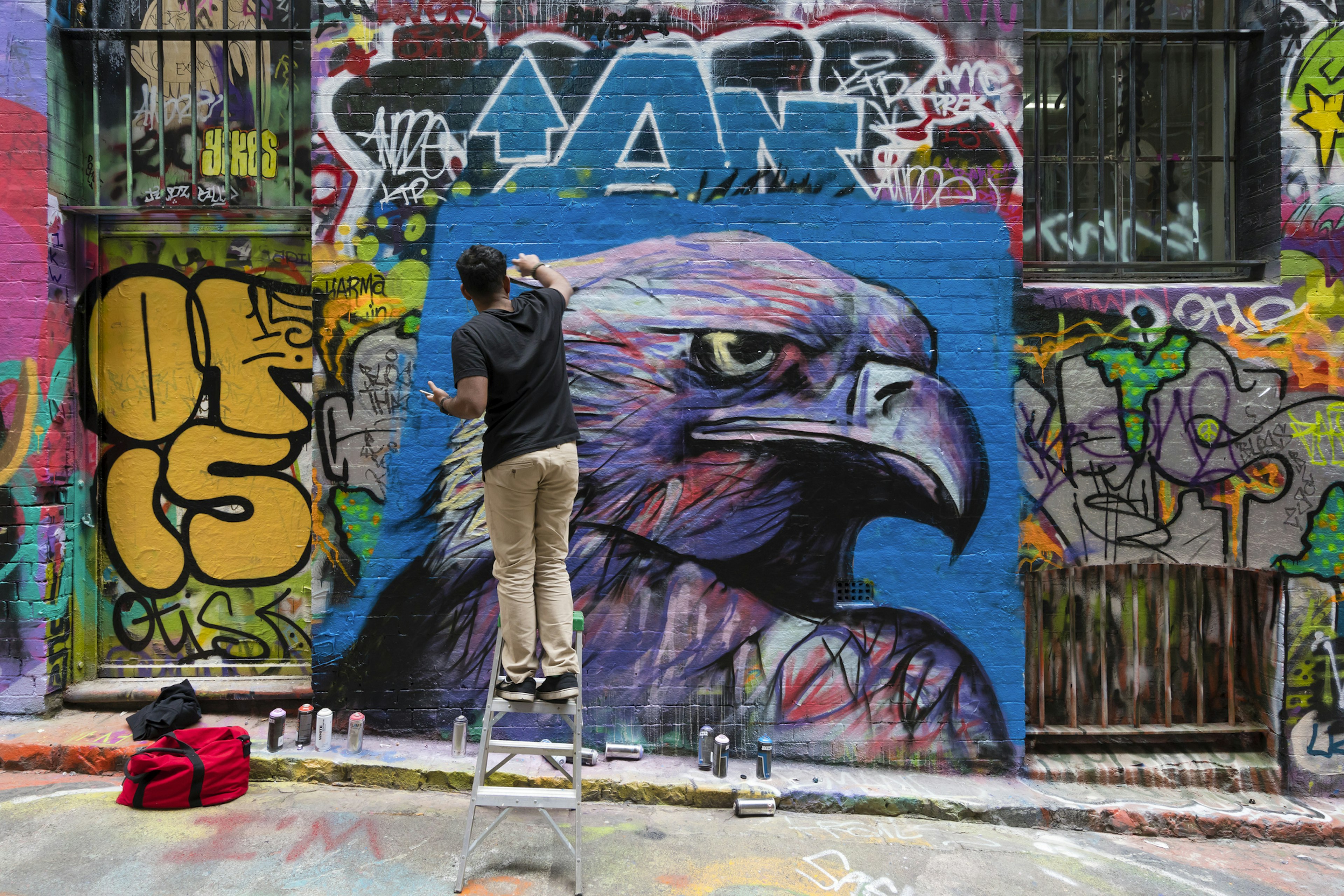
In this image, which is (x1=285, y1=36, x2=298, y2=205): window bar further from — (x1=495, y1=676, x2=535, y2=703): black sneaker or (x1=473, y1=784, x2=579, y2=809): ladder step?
(x1=473, y1=784, x2=579, y2=809): ladder step

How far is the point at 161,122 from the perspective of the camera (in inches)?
201

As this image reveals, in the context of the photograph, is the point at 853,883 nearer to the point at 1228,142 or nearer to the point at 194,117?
the point at 1228,142

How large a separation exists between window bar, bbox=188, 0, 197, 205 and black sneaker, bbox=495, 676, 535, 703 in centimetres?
385

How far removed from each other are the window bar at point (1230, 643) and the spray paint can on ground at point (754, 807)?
2945 millimetres

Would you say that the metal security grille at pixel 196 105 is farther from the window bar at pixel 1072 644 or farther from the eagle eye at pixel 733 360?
the window bar at pixel 1072 644

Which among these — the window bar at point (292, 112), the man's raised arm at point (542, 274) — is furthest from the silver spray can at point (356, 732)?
the window bar at point (292, 112)

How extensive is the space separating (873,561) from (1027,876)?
171 centimetres

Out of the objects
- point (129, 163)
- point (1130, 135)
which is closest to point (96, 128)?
point (129, 163)

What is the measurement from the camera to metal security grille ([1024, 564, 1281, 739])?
193 inches

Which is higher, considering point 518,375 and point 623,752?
point 518,375

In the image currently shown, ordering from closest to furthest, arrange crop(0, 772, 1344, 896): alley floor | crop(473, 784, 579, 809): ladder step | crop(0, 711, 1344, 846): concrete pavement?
1. crop(473, 784, 579, 809): ladder step
2. crop(0, 772, 1344, 896): alley floor
3. crop(0, 711, 1344, 846): concrete pavement

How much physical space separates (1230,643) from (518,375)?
4583mm

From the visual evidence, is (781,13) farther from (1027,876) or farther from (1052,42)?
(1027,876)

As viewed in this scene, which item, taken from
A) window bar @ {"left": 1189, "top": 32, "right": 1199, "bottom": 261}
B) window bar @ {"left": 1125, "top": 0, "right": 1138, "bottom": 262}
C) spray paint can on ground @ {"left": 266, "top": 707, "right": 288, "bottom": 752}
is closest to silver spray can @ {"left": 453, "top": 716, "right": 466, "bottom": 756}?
spray paint can on ground @ {"left": 266, "top": 707, "right": 288, "bottom": 752}
